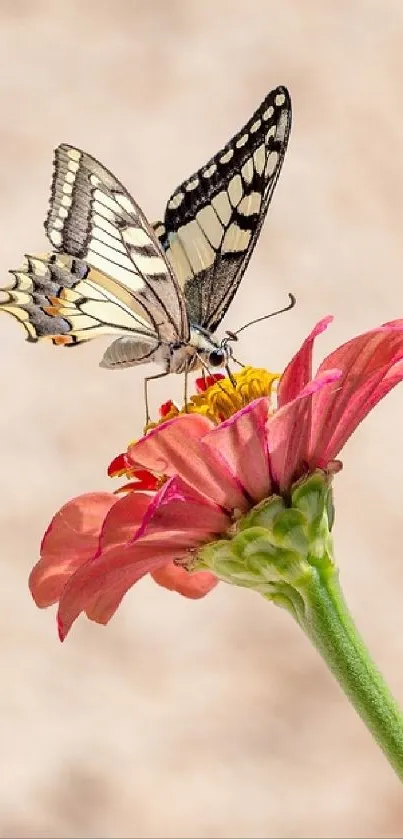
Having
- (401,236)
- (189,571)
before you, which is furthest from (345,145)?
(189,571)

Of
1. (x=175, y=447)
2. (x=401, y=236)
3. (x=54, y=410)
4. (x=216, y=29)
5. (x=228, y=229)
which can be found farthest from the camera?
(x=216, y=29)

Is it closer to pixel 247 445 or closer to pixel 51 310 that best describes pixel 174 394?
pixel 51 310

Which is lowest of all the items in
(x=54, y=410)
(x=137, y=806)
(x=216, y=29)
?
(x=137, y=806)

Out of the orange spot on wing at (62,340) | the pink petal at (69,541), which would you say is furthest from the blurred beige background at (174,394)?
the pink petal at (69,541)

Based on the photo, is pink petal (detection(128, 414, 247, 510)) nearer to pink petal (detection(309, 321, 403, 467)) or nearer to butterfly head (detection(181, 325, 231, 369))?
pink petal (detection(309, 321, 403, 467))

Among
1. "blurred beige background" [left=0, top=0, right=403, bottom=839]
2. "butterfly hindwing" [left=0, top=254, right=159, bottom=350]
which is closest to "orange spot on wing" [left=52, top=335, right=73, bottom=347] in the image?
"butterfly hindwing" [left=0, top=254, right=159, bottom=350]

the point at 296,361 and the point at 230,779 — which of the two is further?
the point at 230,779

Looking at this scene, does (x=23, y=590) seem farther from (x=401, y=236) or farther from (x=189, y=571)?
(x=189, y=571)
